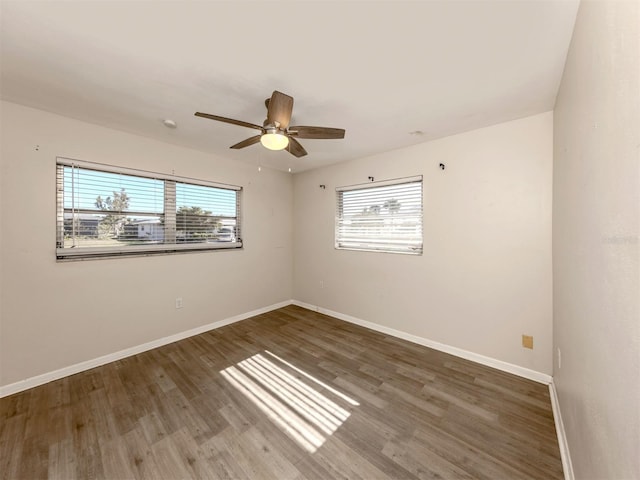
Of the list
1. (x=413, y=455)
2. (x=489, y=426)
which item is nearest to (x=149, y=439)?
(x=413, y=455)

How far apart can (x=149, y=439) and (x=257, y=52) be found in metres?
2.57

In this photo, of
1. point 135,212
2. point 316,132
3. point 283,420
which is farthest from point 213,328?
point 316,132

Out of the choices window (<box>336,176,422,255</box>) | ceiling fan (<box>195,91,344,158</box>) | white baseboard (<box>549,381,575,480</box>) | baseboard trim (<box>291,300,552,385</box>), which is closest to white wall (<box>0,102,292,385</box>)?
ceiling fan (<box>195,91,344,158</box>)

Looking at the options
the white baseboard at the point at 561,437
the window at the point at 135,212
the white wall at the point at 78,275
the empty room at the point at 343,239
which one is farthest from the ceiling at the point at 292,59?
the white baseboard at the point at 561,437

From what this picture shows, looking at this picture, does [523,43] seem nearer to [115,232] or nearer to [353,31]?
[353,31]

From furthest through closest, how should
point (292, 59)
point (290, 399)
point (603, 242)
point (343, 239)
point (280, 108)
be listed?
point (343, 239), point (290, 399), point (280, 108), point (292, 59), point (603, 242)

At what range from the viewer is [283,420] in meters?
1.83

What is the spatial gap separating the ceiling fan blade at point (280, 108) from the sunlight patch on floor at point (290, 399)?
7.16ft

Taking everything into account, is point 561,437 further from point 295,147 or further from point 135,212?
point 135,212

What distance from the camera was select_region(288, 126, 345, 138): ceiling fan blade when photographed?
6.58ft

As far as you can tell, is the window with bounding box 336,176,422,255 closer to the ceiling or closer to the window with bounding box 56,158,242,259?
the ceiling

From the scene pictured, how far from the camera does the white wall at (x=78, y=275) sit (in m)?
2.13

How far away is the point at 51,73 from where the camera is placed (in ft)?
5.66

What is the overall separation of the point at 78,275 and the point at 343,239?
310cm
